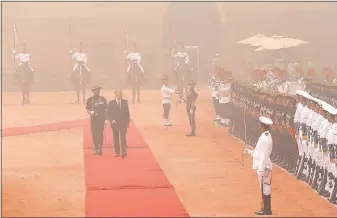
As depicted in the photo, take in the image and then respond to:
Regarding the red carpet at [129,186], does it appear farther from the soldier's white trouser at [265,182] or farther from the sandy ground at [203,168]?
the soldier's white trouser at [265,182]

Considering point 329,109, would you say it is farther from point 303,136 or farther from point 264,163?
point 264,163

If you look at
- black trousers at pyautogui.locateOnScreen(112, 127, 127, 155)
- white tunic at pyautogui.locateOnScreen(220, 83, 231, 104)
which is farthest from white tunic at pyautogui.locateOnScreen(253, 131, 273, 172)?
white tunic at pyautogui.locateOnScreen(220, 83, 231, 104)

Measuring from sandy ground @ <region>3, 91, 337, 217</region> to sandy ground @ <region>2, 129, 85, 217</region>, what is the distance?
0.22 feet

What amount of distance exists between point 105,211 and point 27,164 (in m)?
5.15

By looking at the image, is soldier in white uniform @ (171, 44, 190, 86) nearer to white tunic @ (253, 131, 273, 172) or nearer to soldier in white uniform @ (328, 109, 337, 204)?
soldier in white uniform @ (328, 109, 337, 204)

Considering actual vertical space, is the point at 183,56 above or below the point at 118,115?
above

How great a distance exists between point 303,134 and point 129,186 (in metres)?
3.52

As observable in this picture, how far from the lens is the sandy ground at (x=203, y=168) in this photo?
11.8 m

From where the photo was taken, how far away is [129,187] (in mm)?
12930

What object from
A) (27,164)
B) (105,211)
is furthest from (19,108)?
(105,211)

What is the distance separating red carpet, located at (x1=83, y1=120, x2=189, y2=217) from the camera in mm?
11172

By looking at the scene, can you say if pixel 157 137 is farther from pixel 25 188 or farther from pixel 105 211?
pixel 105 211

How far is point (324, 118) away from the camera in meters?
12.4

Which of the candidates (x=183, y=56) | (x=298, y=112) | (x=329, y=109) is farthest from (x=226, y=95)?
(x=329, y=109)
